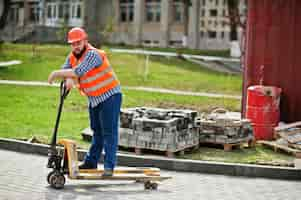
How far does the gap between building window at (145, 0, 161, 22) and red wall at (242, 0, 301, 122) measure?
170 feet

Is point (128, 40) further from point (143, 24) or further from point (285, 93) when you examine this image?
point (285, 93)

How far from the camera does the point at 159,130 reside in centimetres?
1104

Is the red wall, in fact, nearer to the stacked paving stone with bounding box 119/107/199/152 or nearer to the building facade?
the stacked paving stone with bounding box 119/107/199/152

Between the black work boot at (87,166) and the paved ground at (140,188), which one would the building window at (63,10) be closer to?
the paved ground at (140,188)

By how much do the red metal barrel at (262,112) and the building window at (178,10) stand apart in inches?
2076

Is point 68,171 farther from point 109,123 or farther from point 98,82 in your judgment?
point 98,82

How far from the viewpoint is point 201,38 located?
63344mm

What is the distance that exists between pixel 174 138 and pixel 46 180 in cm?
251

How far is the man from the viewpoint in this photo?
8828 mm

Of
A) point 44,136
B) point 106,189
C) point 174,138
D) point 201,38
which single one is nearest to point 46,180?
point 106,189

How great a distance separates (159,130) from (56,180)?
263 cm

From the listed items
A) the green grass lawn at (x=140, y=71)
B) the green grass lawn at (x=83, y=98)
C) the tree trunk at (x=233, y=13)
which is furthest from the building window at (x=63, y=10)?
the green grass lawn at (x=140, y=71)

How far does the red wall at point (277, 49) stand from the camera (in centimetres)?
1486

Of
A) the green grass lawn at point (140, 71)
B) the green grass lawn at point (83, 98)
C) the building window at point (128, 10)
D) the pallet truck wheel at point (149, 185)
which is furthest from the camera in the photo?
the building window at point (128, 10)
